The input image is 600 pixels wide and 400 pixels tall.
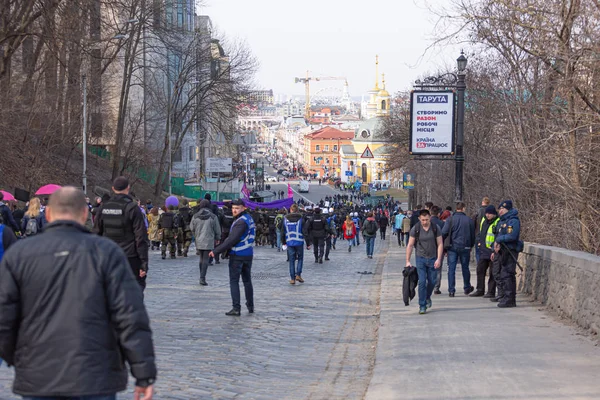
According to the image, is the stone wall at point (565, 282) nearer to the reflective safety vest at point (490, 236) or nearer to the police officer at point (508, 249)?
the police officer at point (508, 249)

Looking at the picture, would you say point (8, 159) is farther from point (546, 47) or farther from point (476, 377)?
point (476, 377)

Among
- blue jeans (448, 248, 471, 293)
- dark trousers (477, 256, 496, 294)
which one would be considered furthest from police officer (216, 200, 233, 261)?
dark trousers (477, 256, 496, 294)

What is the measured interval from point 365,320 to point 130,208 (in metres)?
4.83

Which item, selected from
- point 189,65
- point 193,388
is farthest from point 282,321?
point 189,65

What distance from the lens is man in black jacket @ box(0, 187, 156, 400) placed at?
14.3 feet

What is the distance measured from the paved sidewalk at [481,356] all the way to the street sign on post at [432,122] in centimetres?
936

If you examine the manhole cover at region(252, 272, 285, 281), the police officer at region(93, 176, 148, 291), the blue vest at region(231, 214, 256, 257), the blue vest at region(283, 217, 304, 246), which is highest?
Result: the police officer at region(93, 176, 148, 291)

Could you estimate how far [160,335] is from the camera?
11.3 meters

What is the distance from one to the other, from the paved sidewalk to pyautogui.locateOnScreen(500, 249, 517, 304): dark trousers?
238 mm

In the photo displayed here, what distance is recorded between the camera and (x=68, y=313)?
4422mm

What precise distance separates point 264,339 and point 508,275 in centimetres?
461

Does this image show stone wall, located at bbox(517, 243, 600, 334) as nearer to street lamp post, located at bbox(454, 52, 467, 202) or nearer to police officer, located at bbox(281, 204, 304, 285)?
police officer, located at bbox(281, 204, 304, 285)

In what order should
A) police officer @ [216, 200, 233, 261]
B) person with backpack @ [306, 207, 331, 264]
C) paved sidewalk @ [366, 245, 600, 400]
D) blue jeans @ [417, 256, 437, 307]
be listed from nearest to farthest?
paved sidewalk @ [366, 245, 600, 400], blue jeans @ [417, 256, 437, 307], police officer @ [216, 200, 233, 261], person with backpack @ [306, 207, 331, 264]

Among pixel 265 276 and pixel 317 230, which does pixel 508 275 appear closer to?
pixel 265 276
